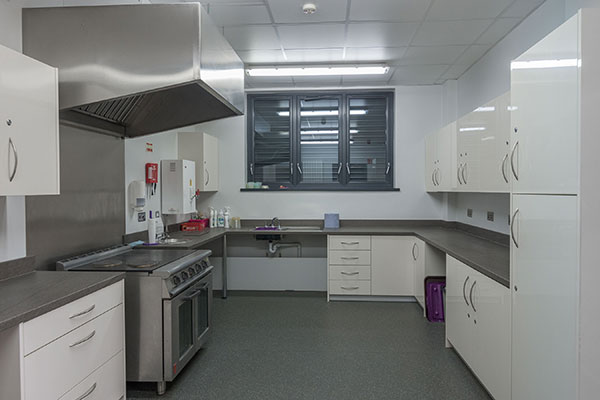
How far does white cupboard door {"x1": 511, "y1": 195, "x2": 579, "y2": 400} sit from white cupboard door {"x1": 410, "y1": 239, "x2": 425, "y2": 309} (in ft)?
7.22

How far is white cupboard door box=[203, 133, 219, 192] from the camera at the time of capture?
4.81 m

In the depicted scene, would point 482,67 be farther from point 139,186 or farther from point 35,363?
point 35,363

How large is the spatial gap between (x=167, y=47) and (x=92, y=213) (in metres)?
1.40

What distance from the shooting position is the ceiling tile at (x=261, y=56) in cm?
391

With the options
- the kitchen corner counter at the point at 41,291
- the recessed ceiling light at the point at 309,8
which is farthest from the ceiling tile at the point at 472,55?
the kitchen corner counter at the point at 41,291

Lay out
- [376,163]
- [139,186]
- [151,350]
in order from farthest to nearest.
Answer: [376,163] < [139,186] < [151,350]

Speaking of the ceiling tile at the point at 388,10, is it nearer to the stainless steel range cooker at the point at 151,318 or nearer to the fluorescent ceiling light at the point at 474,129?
the fluorescent ceiling light at the point at 474,129

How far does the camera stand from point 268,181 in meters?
5.36

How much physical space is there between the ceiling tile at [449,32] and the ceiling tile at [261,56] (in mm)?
1338

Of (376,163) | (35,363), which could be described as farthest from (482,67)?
(35,363)

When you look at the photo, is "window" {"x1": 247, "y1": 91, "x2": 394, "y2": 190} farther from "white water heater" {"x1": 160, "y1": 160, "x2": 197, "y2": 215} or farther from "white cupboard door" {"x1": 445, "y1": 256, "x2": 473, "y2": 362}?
"white cupboard door" {"x1": 445, "y1": 256, "x2": 473, "y2": 362}

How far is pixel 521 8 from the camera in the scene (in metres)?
2.97

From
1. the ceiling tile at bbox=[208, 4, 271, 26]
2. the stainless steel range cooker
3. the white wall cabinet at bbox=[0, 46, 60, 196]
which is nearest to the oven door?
the stainless steel range cooker

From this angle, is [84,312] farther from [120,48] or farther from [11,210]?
[120,48]
